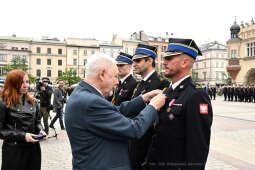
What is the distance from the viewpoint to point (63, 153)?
648cm

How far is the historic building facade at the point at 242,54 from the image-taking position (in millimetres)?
43000

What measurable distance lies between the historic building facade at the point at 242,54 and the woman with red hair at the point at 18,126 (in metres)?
45.2

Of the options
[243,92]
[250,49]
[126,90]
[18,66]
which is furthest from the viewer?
[18,66]

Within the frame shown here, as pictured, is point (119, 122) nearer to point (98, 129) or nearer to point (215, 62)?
point (98, 129)

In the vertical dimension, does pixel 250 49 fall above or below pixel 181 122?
above

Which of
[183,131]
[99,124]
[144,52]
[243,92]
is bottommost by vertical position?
[243,92]

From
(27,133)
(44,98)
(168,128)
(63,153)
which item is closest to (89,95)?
(168,128)

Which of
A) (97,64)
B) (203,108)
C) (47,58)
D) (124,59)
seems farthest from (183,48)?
(47,58)

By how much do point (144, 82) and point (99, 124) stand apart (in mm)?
2070

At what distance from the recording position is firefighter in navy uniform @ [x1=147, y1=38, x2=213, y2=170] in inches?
89.7

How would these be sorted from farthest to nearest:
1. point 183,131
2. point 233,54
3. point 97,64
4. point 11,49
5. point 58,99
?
point 11,49, point 233,54, point 58,99, point 183,131, point 97,64

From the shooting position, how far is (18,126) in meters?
3.27

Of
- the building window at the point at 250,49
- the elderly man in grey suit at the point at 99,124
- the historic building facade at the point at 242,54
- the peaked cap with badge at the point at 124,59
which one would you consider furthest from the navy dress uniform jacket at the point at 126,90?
the building window at the point at 250,49

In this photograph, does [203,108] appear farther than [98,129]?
Yes
